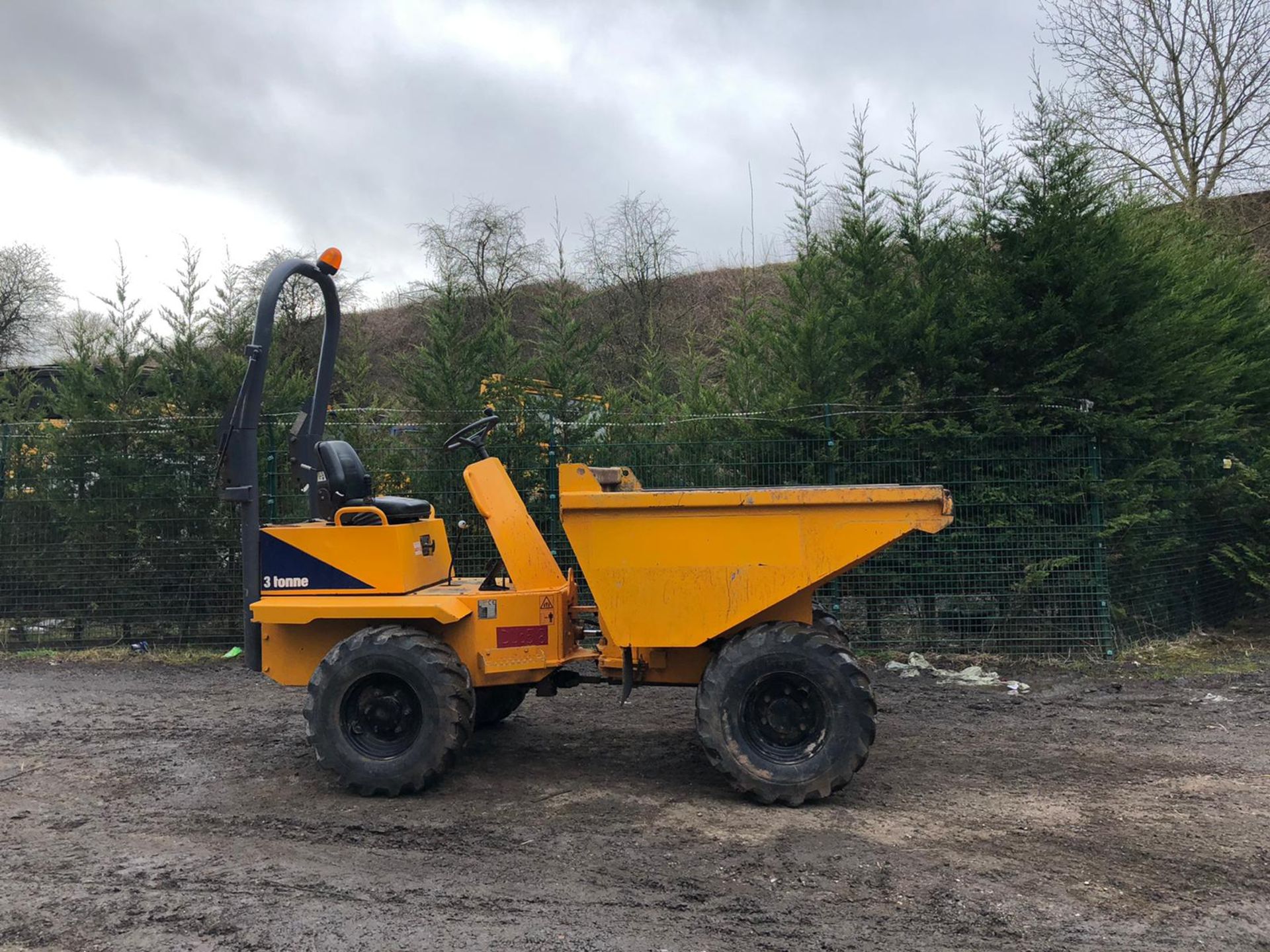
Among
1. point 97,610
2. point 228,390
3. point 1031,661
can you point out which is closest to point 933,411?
point 1031,661

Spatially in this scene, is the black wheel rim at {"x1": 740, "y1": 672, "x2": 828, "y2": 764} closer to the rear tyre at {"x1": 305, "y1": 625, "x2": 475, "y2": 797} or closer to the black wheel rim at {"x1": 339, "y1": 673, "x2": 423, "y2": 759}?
Result: the rear tyre at {"x1": 305, "y1": 625, "x2": 475, "y2": 797}

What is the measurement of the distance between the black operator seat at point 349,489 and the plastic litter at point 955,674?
178 inches

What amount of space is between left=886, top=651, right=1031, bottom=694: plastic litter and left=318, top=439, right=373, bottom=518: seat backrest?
475 centimetres

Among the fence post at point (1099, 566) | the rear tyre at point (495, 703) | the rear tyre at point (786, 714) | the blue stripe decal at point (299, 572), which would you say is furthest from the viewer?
the fence post at point (1099, 566)

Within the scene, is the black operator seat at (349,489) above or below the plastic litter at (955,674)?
above

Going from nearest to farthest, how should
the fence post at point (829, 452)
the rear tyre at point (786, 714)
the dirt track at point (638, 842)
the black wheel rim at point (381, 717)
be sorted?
the dirt track at point (638, 842), the rear tyre at point (786, 714), the black wheel rim at point (381, 717), the fence post at point (829, 452)

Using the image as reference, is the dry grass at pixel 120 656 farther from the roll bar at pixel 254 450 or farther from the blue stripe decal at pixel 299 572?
the blue stripe decal at pixel 299 572

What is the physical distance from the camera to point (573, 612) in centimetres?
536

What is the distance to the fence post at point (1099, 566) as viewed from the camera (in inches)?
320

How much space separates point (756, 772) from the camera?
454 cm

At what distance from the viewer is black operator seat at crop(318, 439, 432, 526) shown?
5176 mm

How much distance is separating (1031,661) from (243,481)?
6.51 metres

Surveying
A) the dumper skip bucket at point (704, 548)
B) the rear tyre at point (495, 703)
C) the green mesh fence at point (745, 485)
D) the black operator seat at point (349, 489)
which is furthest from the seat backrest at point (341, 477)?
the green mesh fence at point (745, 485)

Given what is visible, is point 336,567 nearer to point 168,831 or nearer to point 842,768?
point 168,831
